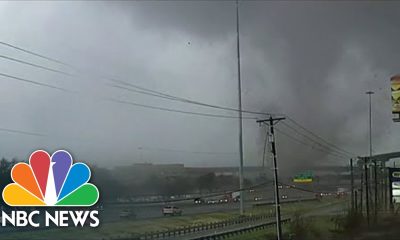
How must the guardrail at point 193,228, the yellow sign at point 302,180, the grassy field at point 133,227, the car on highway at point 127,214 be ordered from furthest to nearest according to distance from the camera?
the yellow sign at point 302,180 → the guardrail at point 193,228 → the car on highway at point 127,214 → the grassy field at point 133,227

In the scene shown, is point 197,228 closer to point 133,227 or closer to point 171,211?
point 171,211

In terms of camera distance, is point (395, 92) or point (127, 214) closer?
point (127, 214)

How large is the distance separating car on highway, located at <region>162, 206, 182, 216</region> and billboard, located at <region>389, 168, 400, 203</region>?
656 cm

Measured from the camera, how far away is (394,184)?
14.9m

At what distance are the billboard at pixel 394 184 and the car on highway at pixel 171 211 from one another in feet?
21.5

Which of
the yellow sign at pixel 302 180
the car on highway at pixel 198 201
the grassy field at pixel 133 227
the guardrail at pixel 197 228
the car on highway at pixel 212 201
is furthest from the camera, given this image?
the yellow sign at pixel 302 180

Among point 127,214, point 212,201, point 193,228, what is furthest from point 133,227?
point 212,201

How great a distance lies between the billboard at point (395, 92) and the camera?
406 inches

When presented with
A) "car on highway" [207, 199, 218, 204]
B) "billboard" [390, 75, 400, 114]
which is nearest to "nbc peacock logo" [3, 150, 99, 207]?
"car on highway" [207, 199, 218, 204]

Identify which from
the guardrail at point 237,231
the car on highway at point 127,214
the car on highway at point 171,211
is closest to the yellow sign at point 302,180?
the guardrail at point 237,231

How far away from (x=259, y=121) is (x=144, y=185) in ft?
9.69

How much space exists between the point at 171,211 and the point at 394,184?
8.19m

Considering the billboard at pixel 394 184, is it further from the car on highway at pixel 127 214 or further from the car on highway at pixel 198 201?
the car on highway at pixel 127 214

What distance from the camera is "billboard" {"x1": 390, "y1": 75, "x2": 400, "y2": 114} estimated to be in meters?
10.3
